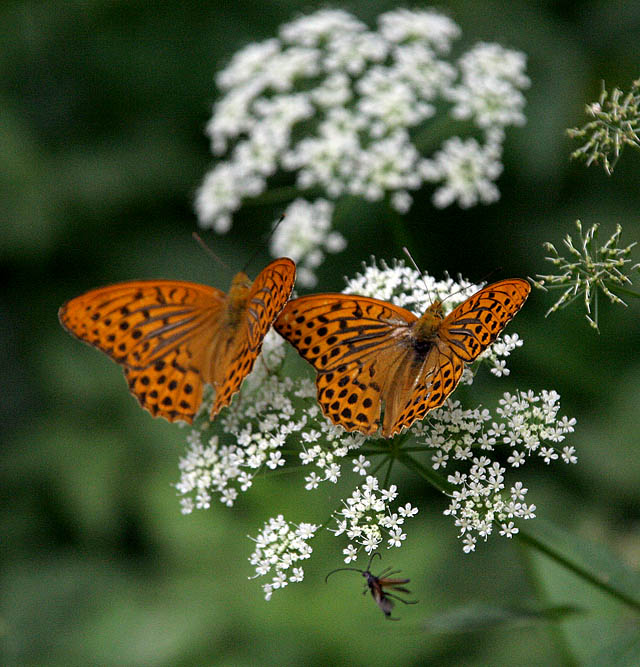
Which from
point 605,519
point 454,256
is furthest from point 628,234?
point 605,519

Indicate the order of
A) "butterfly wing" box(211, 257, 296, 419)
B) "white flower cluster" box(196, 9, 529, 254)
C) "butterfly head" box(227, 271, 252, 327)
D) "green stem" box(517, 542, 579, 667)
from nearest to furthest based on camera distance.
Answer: "butterfly wing" box(211, 257, 296, 419)
"butterfly head" box(227, 271, 252, 327)
"green stem" box(517, 542, 579, 667)
"white flower cluster" box(196, 9, 529, 254)

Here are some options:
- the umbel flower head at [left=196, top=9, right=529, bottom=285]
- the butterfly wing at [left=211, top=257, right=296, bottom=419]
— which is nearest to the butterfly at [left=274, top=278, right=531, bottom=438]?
the butterfly wing at [left=211, top=257, right=296, bottom=419]

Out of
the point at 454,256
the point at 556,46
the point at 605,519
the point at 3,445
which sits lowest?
the point at 3,445

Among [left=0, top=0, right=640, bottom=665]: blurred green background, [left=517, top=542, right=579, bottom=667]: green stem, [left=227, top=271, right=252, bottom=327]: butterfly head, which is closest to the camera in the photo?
[left=227, top=271, right=252, bottom=327]: butterfly head

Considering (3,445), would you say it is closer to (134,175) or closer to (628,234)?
(134,175)

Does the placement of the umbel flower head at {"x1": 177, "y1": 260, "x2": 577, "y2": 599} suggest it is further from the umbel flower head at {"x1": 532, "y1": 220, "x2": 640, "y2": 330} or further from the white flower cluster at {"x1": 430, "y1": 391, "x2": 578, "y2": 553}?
the umbel flower head at {"x1": 532, "y1": 220, "x2": 640, "y2": 330}

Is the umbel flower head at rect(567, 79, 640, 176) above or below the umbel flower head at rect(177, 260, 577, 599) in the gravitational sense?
above
